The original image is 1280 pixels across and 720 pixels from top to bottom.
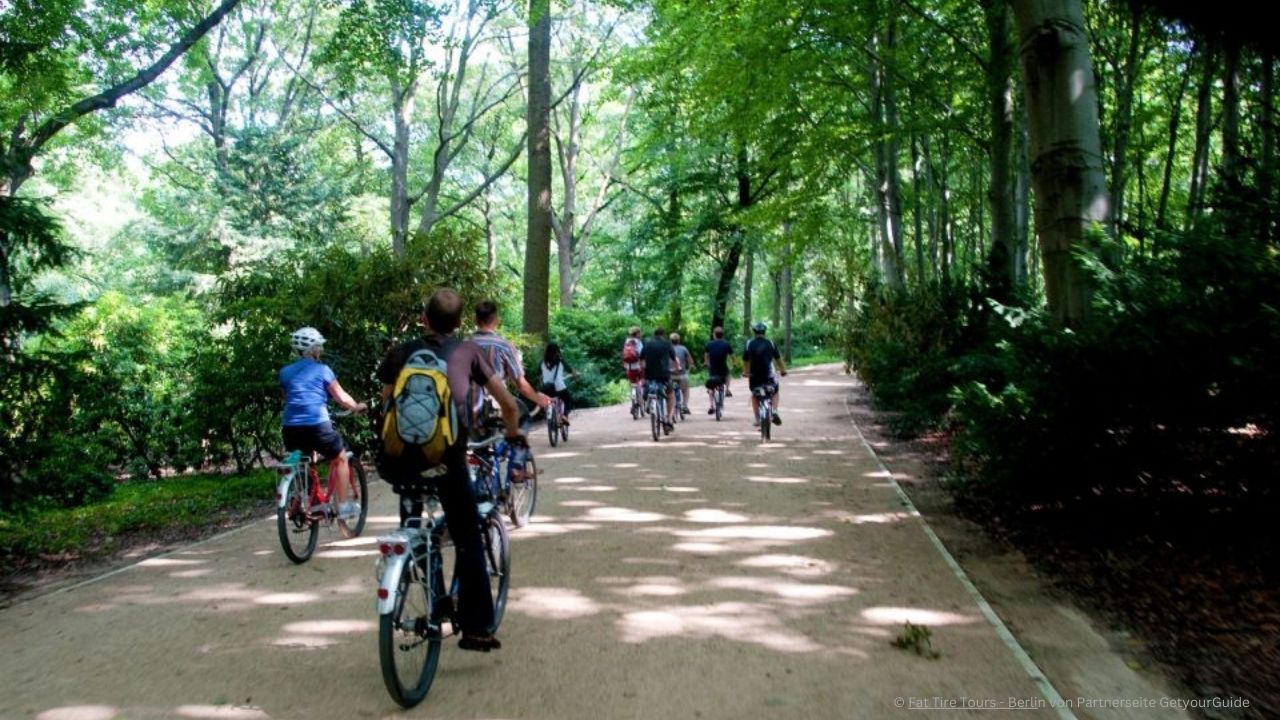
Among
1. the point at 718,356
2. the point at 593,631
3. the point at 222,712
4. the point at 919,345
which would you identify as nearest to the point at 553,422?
the point at 718,356

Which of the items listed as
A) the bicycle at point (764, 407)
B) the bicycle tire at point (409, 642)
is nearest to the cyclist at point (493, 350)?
the bicycle tire at point (409, 642)

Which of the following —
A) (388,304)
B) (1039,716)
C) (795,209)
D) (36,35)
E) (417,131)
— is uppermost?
(417,131)

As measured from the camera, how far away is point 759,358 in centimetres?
1363

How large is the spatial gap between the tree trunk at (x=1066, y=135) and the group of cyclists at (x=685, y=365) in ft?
18.4

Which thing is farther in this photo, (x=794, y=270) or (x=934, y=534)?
(x=794, y=270)

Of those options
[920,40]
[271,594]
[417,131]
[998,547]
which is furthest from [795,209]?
[417,131]

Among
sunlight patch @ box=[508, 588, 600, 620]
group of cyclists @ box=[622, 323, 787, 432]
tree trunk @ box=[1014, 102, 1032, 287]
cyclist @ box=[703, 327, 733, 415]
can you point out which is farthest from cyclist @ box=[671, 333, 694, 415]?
sunlight patch @ box=[508, 588, 600, 620]

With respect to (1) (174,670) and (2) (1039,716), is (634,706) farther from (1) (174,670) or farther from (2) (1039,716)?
(1) (174,670)

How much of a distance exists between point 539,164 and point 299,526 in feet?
43.5

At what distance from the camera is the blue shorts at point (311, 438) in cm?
686

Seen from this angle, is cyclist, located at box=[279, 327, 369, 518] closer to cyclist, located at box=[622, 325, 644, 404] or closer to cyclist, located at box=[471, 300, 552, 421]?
cyclist, located at box=[471, 300, 552, 421]

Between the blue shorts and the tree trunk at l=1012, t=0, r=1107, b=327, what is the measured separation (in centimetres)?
634

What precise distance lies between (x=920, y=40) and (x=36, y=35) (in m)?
14.5

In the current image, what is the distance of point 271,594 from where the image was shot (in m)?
5.75
